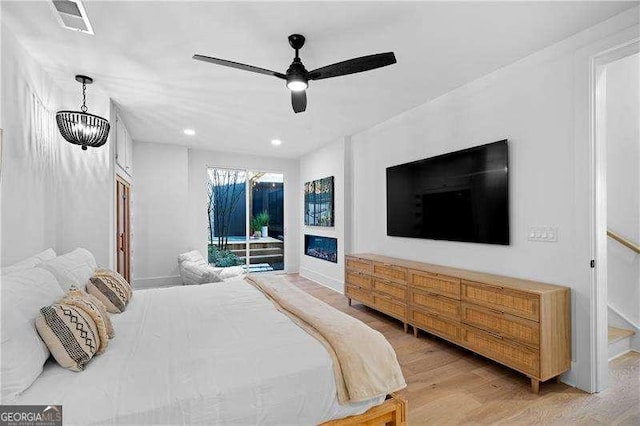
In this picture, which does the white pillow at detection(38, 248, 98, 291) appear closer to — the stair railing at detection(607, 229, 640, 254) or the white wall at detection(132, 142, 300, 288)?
the white wall at detection(132, 142, 300, 288)

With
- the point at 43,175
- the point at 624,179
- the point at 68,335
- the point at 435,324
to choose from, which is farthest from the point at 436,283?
the point at 43,175

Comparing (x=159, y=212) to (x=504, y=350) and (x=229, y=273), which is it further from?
(x=504, y=350)

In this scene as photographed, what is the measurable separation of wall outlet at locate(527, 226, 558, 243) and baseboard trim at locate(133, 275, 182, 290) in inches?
211

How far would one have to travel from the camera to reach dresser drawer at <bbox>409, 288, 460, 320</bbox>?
290cm

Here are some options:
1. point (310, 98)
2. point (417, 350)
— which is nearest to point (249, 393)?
point (417, 350)

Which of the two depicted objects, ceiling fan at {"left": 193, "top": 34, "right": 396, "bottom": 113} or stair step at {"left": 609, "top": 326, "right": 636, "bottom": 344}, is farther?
stair step at {"left": 609, "top": 326, "right": 636, "bottom": 344}

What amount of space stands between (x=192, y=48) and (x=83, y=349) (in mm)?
2203

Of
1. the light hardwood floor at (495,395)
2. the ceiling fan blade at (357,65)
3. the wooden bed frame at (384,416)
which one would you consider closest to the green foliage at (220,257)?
the light hardwood floor at (495,395)

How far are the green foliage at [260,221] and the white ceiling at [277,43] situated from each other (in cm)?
323

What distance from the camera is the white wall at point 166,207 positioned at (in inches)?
215

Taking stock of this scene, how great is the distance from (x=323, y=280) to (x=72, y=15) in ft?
16.3

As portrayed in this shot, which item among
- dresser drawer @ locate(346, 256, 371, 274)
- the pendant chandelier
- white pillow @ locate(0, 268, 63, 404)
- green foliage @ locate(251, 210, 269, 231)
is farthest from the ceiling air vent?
green foliage @ locate(251, 210, 269, 231)

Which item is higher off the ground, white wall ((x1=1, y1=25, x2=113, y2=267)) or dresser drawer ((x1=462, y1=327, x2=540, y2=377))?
white wall ((x1=1, y1=25, x2=113, y2=267))

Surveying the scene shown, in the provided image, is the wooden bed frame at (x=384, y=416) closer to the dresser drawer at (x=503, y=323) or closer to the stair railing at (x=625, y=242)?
the dresser drawer at (x=503, y=323)
